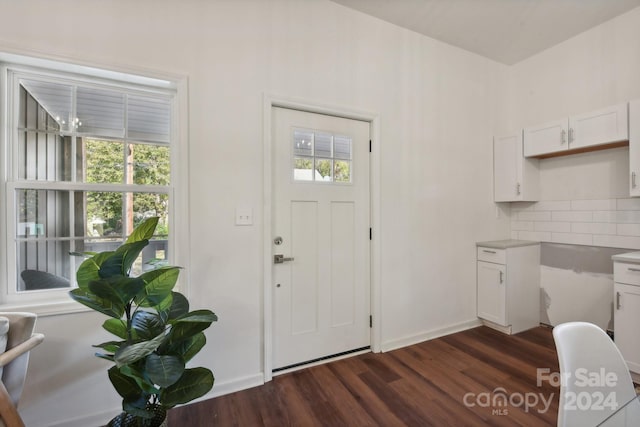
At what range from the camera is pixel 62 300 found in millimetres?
1659

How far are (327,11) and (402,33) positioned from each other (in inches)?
31.8

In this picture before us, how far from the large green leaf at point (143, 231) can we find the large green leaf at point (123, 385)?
576 mm

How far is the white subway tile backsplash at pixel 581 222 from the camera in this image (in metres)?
2.53

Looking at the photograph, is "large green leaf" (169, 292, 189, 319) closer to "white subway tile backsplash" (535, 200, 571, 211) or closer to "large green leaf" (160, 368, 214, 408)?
"large green leaf" (160, 368, 214, 408)

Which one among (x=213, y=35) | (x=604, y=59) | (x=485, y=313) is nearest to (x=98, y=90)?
(x=213, y=35)

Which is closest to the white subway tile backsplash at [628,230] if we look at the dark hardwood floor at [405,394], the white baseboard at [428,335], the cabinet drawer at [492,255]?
→ the cabinet drawer at [492,255]

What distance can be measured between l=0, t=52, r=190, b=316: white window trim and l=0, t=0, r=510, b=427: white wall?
6cm

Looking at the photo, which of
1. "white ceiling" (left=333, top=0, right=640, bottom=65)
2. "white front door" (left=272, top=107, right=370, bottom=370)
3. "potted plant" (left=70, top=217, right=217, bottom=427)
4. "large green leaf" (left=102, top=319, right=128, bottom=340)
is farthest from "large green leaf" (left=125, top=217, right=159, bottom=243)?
"white ceiling" (left=333, top=0, right=640, bottom=65)

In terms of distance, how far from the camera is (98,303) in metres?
1.22

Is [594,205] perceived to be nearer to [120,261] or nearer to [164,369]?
[164,369]

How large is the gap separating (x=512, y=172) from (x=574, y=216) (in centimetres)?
73

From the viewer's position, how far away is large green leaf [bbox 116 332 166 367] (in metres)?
1.02

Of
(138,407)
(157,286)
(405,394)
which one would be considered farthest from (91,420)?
(405,394)

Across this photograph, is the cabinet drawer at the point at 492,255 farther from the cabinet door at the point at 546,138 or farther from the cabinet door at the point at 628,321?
the cabinet door at the point at 546,138
